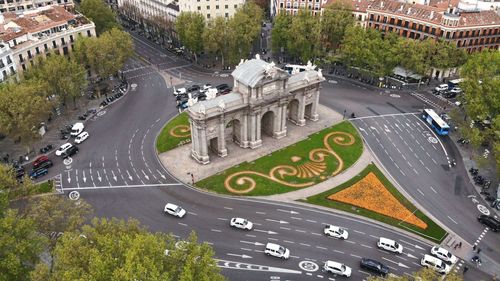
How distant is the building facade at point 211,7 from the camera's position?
6781 inches

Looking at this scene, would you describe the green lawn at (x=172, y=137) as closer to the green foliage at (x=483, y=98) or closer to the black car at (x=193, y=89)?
the black car at (x=193, y=89)

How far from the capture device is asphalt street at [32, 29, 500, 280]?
3253 inches

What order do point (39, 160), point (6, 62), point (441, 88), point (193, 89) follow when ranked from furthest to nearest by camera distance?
point (193, 89)
point (441, 88)
point (6, 62)
point (39, 160)

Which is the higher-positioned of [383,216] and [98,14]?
[98,14]

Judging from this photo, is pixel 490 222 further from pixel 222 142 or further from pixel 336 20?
pixel 336 20

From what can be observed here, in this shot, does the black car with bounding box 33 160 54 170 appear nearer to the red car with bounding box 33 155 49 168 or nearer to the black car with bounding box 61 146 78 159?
the red car with bounding box 33 155 49 168

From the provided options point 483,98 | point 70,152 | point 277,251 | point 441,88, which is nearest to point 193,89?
point 70,152

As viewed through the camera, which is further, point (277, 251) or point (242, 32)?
point (242, 32)

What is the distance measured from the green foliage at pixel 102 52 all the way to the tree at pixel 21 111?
31.5 metres

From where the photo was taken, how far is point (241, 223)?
290 ft

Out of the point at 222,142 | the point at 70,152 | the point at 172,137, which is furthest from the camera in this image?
the point at 172,137

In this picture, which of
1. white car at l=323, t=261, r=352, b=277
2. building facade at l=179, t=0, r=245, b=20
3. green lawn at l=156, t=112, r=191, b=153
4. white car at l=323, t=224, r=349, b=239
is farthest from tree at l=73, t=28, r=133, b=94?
white car at l=323, t=261, r=352, b=277

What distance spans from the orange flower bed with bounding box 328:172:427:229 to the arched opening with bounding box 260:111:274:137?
30453 mm

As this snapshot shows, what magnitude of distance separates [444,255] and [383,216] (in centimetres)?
1501
